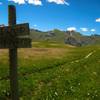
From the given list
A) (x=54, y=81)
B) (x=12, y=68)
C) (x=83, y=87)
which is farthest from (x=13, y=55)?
(x=54, y=81)

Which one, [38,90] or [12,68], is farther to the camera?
[38,90]

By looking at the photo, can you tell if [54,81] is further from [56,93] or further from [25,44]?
[25,44]

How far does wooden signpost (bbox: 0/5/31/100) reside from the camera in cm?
1270

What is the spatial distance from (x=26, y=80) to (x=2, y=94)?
526 cm

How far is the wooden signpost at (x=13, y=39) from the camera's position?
12695mm

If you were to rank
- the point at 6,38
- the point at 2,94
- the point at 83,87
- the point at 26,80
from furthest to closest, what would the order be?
the point at 26,80 < the point at 83,87 < the point at 2,94 < the point at 6,38

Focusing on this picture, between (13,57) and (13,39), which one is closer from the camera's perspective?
(13,57)

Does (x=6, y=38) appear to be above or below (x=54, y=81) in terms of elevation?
above

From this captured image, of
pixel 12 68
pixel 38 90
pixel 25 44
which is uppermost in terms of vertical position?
pixel 25 44

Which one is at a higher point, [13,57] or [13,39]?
[13,39]

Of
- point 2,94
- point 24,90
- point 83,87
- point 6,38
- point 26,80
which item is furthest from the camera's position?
point 26,80

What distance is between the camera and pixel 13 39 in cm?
1282

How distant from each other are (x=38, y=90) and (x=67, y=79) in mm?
4420

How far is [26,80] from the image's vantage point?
86.7 feet
